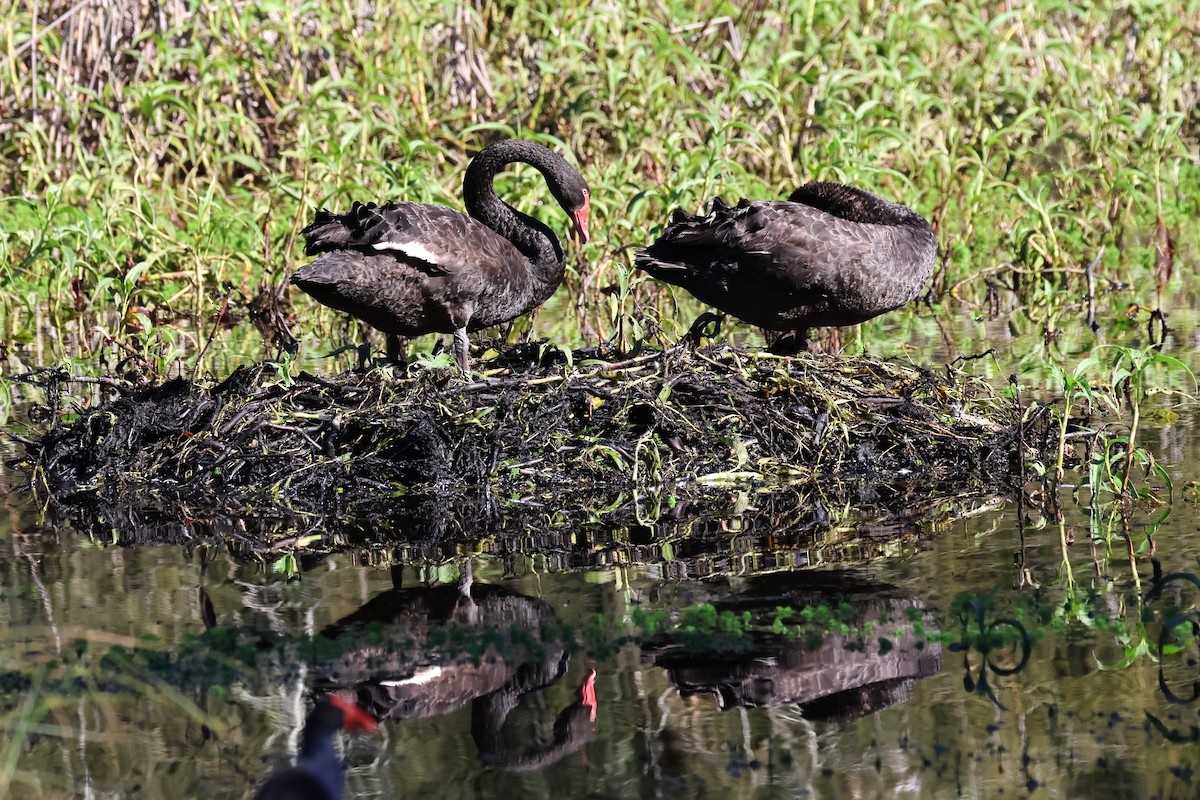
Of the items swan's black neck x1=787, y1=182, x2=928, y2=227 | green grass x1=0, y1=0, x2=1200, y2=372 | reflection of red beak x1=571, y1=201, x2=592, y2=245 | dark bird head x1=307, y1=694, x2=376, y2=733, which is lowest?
dark bird head x1=307, y1=694, x2=376, y2=733

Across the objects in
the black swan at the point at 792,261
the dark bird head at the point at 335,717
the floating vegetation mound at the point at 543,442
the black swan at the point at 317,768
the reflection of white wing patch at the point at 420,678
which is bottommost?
the black swan at the point at 317,768

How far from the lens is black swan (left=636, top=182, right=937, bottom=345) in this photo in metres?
7.29

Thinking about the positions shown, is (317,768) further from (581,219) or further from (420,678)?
(581,219)

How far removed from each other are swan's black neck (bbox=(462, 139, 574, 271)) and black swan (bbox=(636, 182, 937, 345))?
23.6 inches

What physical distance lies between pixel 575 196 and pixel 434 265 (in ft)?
4.19

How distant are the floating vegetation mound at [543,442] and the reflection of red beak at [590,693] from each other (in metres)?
1.91

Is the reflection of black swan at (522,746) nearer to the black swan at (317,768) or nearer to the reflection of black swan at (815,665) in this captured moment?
the reflection of black swan at (815,665)

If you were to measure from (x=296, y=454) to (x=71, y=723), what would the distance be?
8.45 ft

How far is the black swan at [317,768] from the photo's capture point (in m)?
3.11

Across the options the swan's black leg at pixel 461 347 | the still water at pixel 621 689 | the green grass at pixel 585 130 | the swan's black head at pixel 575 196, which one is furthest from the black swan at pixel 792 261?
the still water at pixel 621 689

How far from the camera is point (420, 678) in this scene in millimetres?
4418

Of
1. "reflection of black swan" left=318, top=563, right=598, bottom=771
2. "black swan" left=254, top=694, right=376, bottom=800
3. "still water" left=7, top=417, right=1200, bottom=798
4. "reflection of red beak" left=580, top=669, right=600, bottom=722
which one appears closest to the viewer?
"black swan" left=254, top=694, right=376, bottom=800

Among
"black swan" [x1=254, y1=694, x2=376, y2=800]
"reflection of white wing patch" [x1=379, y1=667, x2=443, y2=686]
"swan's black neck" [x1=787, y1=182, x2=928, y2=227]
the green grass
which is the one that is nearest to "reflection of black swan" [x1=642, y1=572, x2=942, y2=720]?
"reflection of white wing patch" [x1=379, y1=667, x2=443, y2=686]

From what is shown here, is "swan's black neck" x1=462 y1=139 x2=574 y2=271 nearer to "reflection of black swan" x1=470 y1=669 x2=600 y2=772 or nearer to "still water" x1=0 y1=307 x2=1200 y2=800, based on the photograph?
"still water" x1=0 y1=307 x2=1200 y2=800
